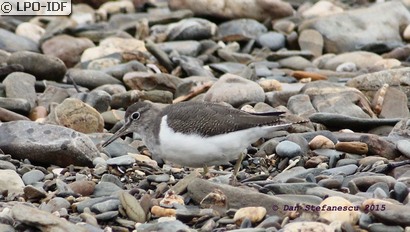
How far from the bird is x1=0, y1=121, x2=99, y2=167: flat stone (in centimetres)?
94

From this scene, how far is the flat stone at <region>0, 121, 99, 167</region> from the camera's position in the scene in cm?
1023

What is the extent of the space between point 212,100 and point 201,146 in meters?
3.07

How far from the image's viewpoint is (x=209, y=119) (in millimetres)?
9430

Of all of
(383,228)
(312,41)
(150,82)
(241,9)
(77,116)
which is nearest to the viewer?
(383,228)

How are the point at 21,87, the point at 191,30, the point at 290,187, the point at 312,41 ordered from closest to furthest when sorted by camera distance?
1. the point at 290,187
2. the point at 21,87
3. the point at 312,41
4. the point at 191,30

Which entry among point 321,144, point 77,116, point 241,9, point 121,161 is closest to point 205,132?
point 121,161

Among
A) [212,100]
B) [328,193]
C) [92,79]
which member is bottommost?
[92,79]

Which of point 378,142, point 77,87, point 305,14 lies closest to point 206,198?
point 378,142

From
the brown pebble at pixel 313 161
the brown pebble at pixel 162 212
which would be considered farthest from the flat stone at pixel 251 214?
the brown pebble at pixel 313 161

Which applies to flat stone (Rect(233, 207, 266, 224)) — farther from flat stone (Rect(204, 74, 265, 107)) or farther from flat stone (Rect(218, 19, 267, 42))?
flat stone (Rect(218, 19, 267, 42))

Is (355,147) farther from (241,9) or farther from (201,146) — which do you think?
(241,9)

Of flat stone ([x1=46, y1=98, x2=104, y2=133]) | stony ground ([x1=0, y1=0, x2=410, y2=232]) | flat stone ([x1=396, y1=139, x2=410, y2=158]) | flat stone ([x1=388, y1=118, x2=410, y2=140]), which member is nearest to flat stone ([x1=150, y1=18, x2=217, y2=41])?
stony ground ([x1=0, y1=0, x2=410, y2=232])

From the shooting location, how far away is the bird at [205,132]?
9.23 metres

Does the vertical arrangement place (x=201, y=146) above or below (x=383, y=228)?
below
